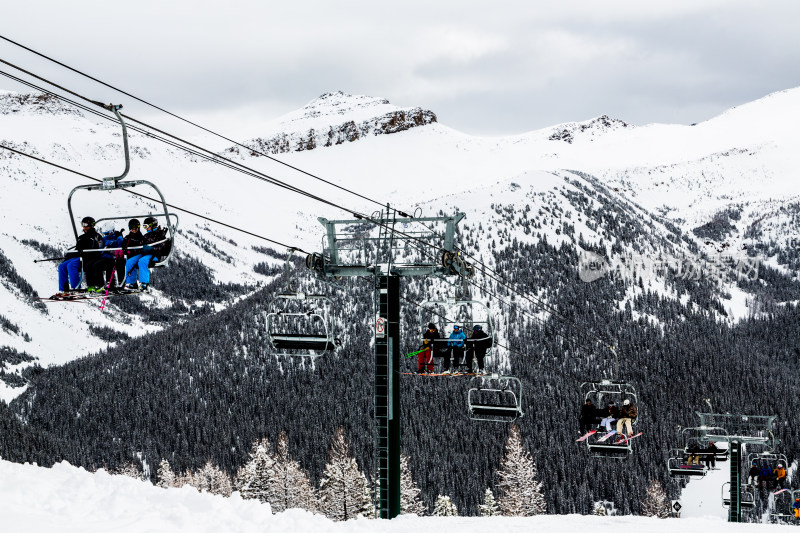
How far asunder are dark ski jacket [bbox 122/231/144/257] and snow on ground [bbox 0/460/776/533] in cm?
469

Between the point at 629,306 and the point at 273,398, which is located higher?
the point at 629,306

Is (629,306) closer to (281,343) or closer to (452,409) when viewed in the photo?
(452,409)

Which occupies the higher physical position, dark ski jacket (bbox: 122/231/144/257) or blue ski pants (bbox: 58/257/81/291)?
dark ski jacket (bbox: 122/231/144/257)

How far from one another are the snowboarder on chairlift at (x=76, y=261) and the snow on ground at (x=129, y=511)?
400cm

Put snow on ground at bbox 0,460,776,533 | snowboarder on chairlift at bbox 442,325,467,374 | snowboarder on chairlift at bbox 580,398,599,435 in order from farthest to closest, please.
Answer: snowboarder on chairlift at bbox 580,398,599,435
snowboarder on chairlift at bbox 442,325,467,374
snow on ground at bbox 0,460,776,533

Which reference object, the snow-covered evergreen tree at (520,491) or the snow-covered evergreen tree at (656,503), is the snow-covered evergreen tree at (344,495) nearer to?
the snow-covered evergreen tree at (520,491)

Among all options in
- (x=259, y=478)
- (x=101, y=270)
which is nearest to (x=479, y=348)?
(x=101, y=270)

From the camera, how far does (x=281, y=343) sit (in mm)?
22047

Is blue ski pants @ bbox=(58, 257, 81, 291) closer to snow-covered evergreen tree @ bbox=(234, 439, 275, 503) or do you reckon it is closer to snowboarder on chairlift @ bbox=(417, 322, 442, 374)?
snowboarder on chairlift @ bbox=(417, 322, 442, 374)

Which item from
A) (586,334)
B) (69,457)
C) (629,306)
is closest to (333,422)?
(69,457)

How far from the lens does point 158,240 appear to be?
55.5 feet

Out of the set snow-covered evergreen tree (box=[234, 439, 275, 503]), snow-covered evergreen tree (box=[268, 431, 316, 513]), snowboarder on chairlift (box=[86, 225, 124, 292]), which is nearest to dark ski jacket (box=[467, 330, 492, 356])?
snowboarder on chairlift (box=[86, 225, 124, 292])

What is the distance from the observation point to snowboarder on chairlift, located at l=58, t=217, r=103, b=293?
16656mm

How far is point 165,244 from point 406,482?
198 ft
